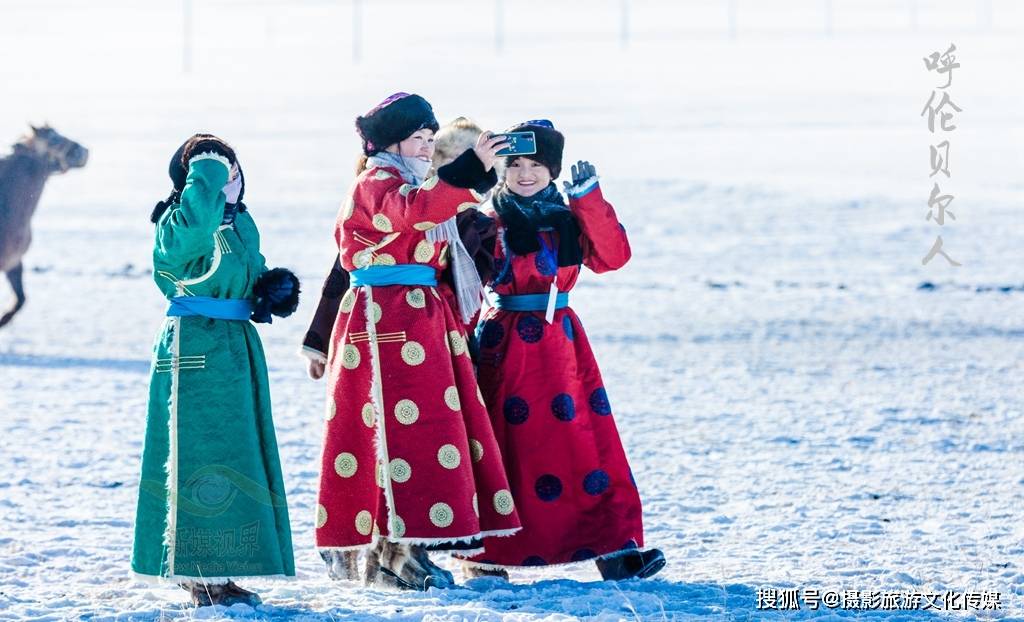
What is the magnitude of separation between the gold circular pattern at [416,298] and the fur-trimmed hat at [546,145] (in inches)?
19.4

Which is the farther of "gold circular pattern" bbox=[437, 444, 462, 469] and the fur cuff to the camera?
"gold circular pattern" bbox=[437, 444, 462, 469]

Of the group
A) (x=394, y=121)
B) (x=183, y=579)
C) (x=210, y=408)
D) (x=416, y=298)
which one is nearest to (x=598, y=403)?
(x=416, y=298)

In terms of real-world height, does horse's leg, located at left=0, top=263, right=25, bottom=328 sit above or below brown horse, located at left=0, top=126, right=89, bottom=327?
below

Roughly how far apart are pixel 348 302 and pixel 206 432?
0.56 meters

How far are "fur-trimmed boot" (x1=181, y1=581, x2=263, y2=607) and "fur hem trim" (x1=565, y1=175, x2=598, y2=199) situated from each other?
1.43 metres

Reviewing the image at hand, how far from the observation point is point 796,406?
26.2 feet

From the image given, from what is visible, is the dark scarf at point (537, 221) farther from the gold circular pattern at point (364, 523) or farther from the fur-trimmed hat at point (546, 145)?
the gold circular pattern at point (364, 523)

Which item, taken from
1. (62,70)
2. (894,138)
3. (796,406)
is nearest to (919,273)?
(796,406)

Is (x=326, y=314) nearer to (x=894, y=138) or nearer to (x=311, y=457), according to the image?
(x=311, y=457)

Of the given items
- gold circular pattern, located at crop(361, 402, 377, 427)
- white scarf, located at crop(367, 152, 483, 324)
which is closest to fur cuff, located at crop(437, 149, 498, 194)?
white scarf, located at crop(367, 152, 483, 324)

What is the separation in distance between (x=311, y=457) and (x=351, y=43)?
131 ft

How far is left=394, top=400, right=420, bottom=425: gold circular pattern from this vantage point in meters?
4.22

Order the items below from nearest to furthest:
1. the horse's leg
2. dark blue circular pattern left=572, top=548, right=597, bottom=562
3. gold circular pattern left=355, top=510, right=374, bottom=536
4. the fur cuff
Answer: the fur cuff → gold circular pattern left=355, top=510, right=374, bottom=536 → dark blue circular pattern left=572, top=548, right=597, bottom=562 → the horse's leg

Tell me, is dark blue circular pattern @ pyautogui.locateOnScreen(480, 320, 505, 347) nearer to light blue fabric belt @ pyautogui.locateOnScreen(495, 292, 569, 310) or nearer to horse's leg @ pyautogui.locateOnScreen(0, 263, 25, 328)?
light blue fabric belt @ pyautogui.locateOnScreen(495, 292, 569, 310)
